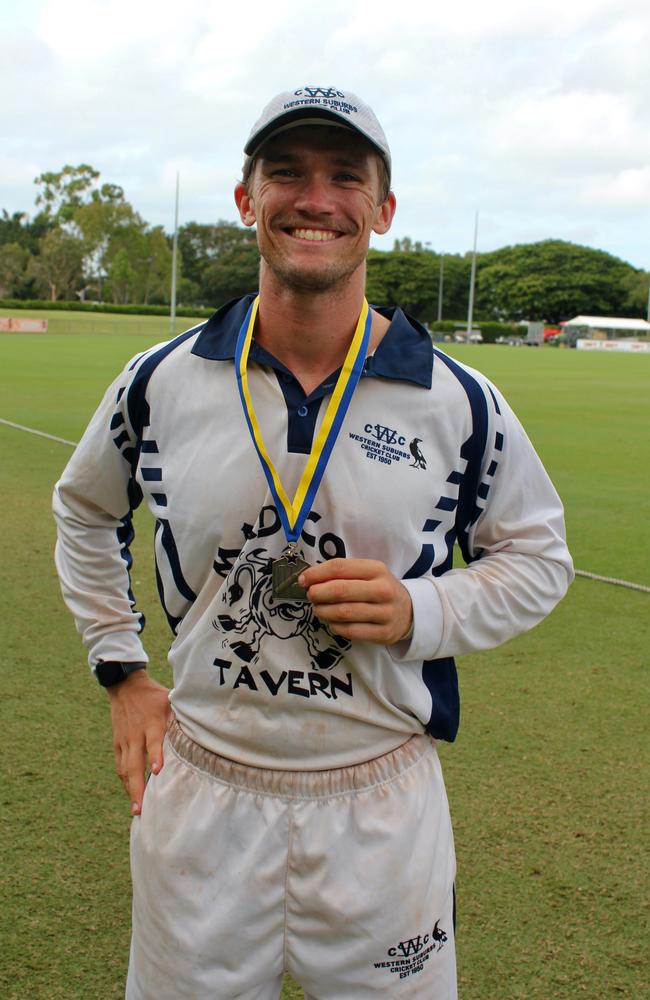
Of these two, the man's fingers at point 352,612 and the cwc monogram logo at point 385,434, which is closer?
the man's fingers at point 352,612

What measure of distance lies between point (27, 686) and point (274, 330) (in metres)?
3.02

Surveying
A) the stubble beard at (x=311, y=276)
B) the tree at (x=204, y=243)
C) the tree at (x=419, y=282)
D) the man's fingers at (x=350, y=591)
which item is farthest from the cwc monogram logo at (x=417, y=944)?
the tree at (x=204, y=243)

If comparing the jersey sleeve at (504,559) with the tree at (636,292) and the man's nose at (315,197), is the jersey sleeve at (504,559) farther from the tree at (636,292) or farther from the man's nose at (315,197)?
the tree at (636,292)

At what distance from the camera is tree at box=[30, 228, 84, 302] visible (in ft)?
269

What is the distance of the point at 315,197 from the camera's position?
1.88 m

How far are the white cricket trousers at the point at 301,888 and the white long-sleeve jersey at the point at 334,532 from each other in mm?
72

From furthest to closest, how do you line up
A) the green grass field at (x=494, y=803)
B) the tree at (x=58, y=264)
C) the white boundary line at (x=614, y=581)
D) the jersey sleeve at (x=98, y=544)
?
the tree at (x=58, y=264)
the white boundary line at (x=614, y=581)
the green grass field at (x=494, y=803)
the jersey sleeve at (x=98, y=544)

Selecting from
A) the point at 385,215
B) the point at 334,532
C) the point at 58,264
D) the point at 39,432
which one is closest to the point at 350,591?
the point at 334,532

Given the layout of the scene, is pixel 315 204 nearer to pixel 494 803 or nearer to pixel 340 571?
pixel 340 571

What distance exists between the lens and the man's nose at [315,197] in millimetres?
1859

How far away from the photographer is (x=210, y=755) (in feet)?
6.26

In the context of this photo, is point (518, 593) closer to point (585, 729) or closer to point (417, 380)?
point (417, 380)

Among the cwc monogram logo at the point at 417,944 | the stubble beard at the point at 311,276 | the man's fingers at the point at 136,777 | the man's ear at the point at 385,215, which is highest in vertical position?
the man's ear at the point at 385,215

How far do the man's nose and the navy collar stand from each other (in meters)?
0.25
